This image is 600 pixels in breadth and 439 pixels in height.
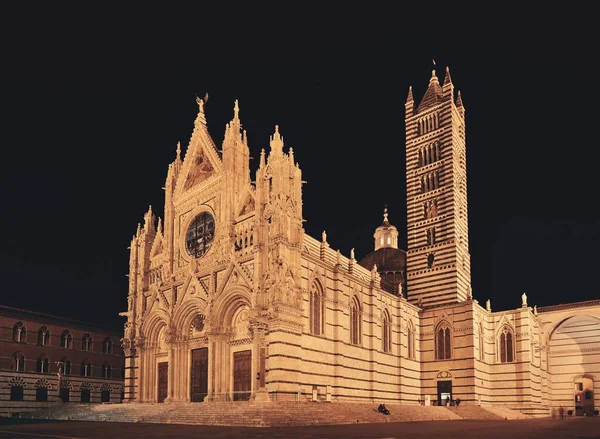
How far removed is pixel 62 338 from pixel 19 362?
14.2ft

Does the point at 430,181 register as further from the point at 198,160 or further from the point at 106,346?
the point at 106,346

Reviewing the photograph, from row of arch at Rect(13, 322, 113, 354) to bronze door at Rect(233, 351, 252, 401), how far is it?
21.4m

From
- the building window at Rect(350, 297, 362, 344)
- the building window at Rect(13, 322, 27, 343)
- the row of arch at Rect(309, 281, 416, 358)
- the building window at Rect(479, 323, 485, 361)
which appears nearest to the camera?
the row of arch at Rect(309, 281, 416, 358)

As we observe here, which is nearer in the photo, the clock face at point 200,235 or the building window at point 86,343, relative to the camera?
the clock face at point 200,235

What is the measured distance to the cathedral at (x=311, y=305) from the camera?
35531 mm

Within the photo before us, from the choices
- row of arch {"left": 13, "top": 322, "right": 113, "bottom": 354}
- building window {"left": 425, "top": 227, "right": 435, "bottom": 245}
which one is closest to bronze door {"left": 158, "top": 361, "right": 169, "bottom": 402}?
row of arch {"left": 13, "top": 322, "right": 113, "bottom": 354}

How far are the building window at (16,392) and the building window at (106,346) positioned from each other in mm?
8705

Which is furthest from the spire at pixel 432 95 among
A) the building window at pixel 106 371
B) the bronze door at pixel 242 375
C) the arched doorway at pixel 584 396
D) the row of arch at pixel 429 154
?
the building window at pixel 106 371

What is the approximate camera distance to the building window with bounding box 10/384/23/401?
4790 cm

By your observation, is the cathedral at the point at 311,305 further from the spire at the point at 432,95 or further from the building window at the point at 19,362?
the building window at the point at 19,362

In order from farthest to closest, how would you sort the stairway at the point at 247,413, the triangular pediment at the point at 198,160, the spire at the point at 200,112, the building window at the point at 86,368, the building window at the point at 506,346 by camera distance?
the building window at the point at 86,368 < the building window at the point at 506,346 < the spire at the point at 200,112 < the triangular pediment at the point at 198,160 < the stairway at the point at 247,413

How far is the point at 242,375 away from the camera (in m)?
36.2

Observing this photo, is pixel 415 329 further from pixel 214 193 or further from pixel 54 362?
pixel 54 362

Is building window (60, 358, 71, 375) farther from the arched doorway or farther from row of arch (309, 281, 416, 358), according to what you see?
the arched doorway
